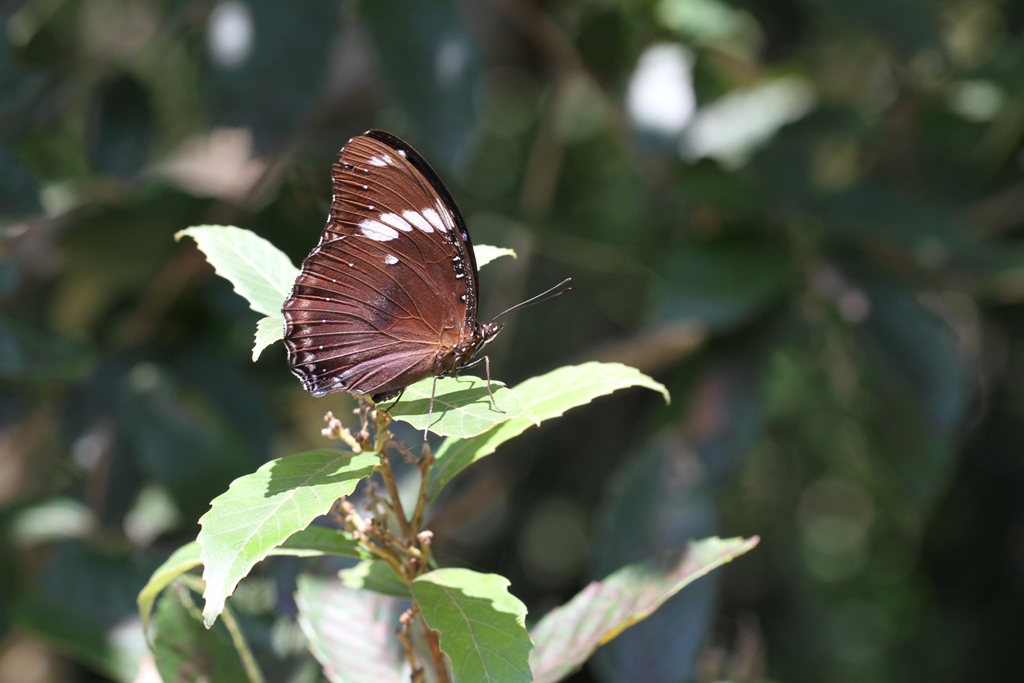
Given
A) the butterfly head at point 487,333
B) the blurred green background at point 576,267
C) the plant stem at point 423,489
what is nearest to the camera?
the plant stem at point 423,489

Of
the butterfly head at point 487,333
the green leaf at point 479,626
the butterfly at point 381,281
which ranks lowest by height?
the green leaf at point 479,626

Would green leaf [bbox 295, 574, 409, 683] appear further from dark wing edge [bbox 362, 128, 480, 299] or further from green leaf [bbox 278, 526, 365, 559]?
dark wing edge [bbox 362, 128, 480, 299]

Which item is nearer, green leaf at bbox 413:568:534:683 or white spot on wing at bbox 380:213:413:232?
green leaf at bbox 413:568:534:683

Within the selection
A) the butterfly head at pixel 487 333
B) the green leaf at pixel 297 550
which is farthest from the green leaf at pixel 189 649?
the butterfly head at pixel 487 333

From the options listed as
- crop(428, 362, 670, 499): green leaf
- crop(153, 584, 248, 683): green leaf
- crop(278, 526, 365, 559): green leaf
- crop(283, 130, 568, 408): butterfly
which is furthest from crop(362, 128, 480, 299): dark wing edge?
crop(153, 584, 248, 683): green leaf

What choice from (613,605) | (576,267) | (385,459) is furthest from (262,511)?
(576,267)

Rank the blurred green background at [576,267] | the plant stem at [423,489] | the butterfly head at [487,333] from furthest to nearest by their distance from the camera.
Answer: the blurred green background at [576,267] → the butterfly head at [487,333] → the plant stem at [423,489]

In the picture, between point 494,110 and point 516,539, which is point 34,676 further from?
point 494,110

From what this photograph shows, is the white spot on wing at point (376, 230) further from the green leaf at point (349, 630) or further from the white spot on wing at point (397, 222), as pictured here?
the green leaf at point (349, 630)
